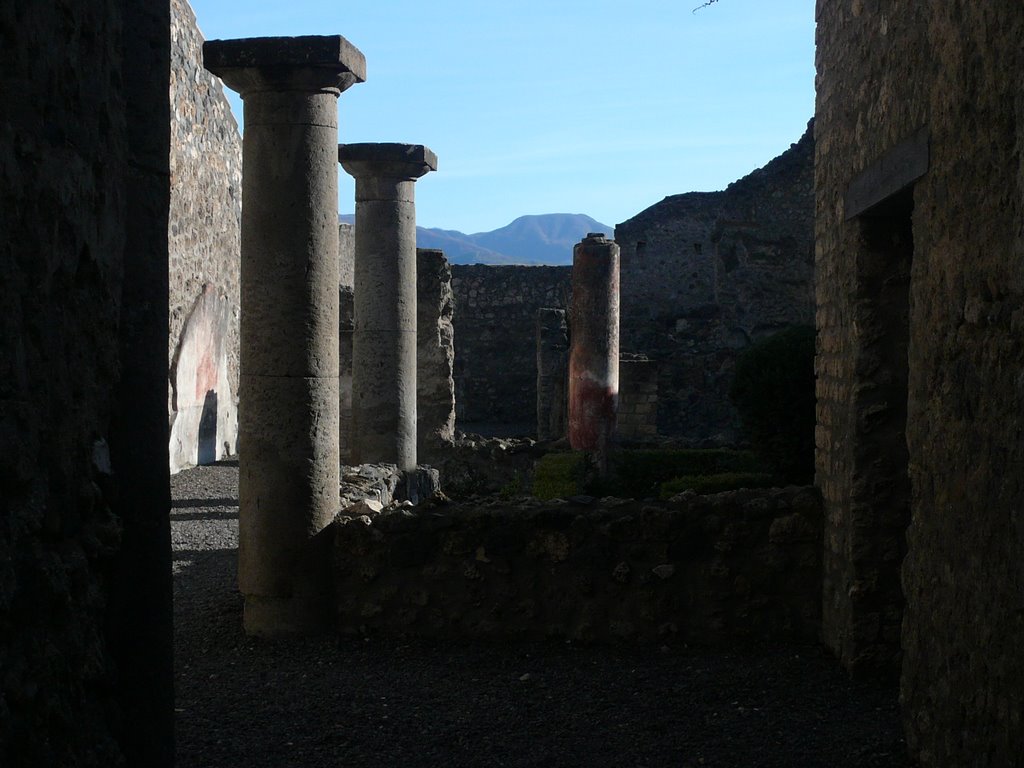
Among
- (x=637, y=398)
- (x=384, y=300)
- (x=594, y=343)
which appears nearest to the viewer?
(x=384, y=300)

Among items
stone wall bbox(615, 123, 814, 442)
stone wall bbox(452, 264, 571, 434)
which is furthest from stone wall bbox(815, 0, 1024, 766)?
stone wall bbox(452, 264, 571, 434)

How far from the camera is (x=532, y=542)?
21.7 feet

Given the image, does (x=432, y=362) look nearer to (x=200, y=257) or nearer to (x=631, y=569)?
(x=200, y=257)

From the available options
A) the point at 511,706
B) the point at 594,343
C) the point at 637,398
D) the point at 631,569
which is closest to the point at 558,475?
the point at 594,343

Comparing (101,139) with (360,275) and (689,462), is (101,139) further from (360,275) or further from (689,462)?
(689,462)

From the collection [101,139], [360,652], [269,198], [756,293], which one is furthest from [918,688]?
[756,293]

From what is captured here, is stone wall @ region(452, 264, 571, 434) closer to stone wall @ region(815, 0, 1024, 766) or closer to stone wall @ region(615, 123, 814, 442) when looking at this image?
stone wall @ region(615, 123, 814, 442)

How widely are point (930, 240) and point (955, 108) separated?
0.57m

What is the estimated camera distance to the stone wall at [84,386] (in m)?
2.39

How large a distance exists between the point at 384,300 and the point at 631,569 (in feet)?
15.6

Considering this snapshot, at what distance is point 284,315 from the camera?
6672 millimetres

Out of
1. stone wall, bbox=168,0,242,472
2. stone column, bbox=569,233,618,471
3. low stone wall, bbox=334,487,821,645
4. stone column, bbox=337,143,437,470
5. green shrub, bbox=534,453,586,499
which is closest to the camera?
low stone wall, bbox=334,487,821,645

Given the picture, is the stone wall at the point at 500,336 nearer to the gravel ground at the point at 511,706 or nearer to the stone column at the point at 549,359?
the stone column at the point at 549,359

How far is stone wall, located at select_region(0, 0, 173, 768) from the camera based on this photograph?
2391 millimetres
